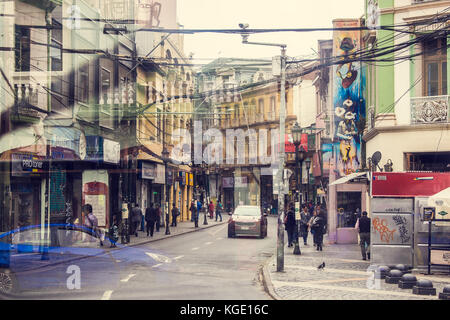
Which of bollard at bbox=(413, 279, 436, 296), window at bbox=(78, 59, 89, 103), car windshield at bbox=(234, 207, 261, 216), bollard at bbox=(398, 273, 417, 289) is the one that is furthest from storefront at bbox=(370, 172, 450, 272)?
window at bbox=(78, 59, 89, 103)

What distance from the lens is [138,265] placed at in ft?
59.2

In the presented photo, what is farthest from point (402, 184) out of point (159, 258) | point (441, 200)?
point (159, 258)

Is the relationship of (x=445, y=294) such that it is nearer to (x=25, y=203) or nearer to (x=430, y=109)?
(x=430, y=109)

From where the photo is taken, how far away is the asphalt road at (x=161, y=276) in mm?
12461

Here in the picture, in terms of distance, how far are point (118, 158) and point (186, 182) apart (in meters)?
22.0

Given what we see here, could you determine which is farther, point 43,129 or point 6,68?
point 43,129

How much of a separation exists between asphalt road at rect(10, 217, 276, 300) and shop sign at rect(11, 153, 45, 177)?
14.2 ft

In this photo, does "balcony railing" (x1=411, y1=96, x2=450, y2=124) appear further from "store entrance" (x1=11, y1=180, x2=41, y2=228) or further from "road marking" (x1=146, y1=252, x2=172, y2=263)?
"store entrance" (x1=11, y1=180, x2=41, y2=228)

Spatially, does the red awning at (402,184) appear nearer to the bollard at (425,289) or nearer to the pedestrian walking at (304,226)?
the bollard at (425,289)

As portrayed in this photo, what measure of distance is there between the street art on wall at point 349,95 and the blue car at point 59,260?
10.7 m

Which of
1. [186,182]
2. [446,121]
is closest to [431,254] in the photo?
[446,121]

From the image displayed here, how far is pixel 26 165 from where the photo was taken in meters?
22.0

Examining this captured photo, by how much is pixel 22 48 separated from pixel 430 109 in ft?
49.2
